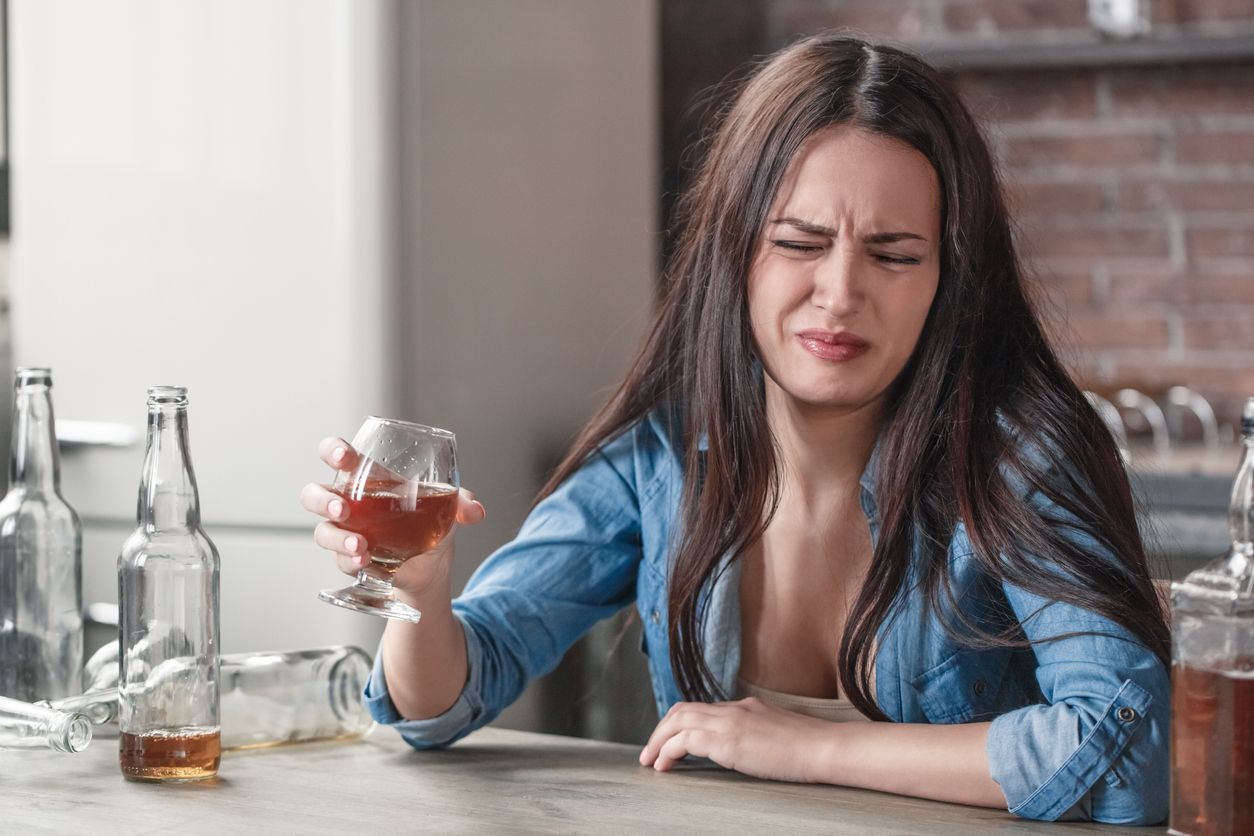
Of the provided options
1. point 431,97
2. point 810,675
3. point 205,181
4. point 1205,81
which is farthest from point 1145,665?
point 1205,81

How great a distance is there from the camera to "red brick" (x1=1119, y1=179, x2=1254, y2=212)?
8.48 ft

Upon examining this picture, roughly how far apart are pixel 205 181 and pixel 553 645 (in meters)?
0.94

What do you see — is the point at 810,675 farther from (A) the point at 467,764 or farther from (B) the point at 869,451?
(A) the point at 467,764

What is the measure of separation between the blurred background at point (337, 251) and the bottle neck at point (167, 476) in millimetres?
772

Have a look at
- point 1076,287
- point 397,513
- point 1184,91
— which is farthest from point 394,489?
point 1184,91

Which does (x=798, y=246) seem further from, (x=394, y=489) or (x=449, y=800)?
(x=449, y=800)

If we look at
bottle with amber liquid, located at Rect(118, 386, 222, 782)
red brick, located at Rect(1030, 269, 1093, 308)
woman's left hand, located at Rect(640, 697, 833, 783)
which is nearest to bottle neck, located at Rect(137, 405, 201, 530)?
bottle with amber liquid, located at Rect(118, 386, 222, 782)

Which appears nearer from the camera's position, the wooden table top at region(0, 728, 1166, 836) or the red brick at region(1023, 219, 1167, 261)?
the wooden table top at region(0, 728, 1166, 836)

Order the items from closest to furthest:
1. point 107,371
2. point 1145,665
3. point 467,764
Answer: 1. point 1145,665
2. point 467,764
3. point 107,371

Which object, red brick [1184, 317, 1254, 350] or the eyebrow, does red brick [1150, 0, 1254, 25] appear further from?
the eyebrow

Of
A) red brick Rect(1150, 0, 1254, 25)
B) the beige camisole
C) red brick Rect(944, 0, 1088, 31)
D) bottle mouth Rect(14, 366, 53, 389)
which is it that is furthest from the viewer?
red brick Rect(944, 0, 1088, 31)

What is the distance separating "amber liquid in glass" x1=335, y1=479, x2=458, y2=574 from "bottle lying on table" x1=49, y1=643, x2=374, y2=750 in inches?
8.4

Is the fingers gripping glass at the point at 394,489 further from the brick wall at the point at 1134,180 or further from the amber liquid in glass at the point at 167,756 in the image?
the brick wall at the point at 1134,180

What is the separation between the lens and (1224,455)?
2377mm
